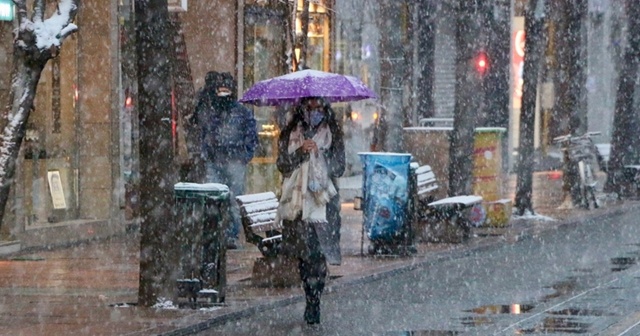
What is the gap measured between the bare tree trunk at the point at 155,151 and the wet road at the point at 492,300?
964 millimetres

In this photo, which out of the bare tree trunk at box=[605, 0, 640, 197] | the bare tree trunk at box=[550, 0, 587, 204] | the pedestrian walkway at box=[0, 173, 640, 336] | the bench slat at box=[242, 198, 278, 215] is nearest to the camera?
the pedestrian walkway at box=[0, 173, 640, 336]

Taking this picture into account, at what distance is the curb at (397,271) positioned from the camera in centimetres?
1240

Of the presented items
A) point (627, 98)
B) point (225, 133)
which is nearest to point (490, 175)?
point (225, 133)

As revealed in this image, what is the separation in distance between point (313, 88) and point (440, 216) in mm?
7080

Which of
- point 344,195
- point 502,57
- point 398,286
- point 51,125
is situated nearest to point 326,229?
point 398,286

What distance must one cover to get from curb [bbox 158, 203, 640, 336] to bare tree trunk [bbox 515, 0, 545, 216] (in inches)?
Answer: 39.6

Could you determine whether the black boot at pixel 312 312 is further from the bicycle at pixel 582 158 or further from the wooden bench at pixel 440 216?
the bicycle at pixel 582 158

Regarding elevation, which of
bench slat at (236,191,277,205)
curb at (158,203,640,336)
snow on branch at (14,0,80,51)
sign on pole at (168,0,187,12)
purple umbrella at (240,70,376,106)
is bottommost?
curb at (158,203,640,336)

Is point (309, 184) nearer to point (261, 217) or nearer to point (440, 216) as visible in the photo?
point (261, 217)

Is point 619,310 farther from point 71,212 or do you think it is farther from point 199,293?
point 71,212

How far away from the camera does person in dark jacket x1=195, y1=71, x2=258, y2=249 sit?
750 inches

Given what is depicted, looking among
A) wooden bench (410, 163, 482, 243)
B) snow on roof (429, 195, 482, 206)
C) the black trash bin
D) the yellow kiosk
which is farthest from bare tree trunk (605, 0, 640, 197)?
the black trash bin

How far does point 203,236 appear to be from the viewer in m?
13.5

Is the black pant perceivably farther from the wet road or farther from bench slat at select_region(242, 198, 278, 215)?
bench slat at select_region(242, 198, 278, 215)
